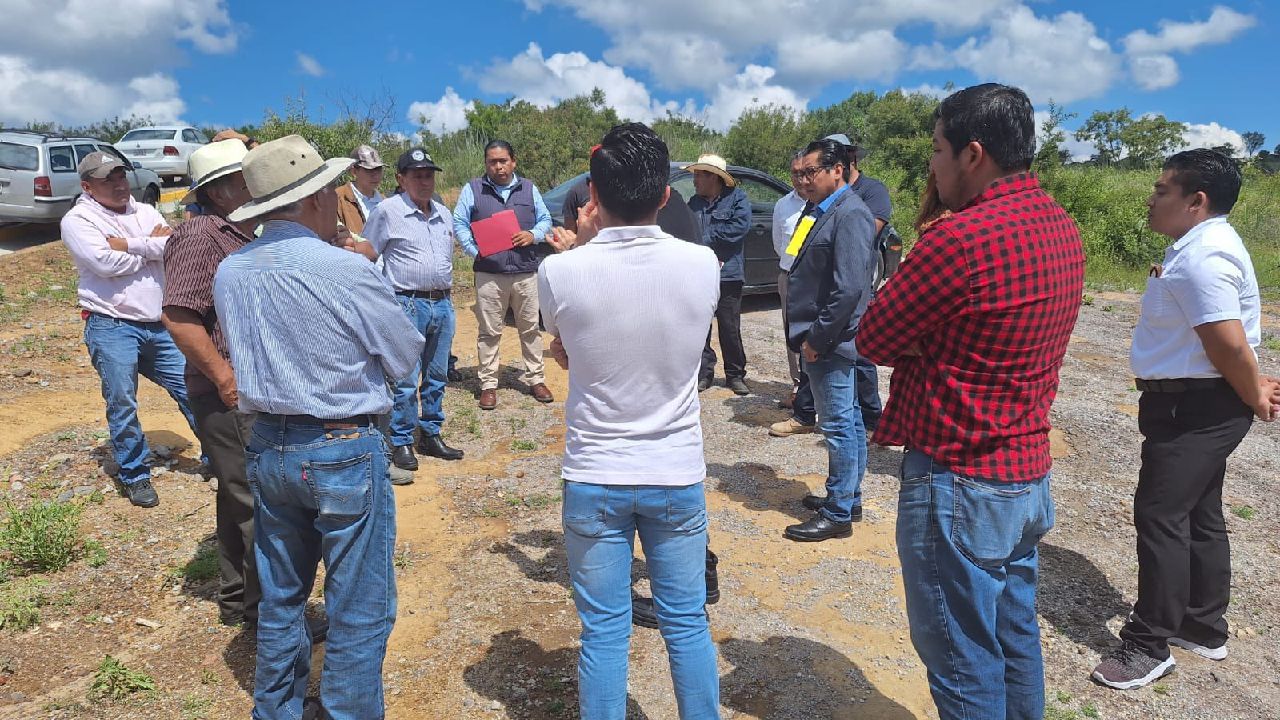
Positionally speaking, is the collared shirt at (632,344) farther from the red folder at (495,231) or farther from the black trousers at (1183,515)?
the red folder at (495,231)

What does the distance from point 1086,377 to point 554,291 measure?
22.9 feet

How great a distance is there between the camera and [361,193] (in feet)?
20.2

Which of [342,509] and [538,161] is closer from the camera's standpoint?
[342,509]

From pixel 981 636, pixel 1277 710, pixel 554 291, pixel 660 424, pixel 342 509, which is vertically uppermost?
pixel 554 291

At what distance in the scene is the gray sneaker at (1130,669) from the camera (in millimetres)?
3029

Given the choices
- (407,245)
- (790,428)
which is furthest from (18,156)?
(790,428)

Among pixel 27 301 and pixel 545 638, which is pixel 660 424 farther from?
pixel 27 301

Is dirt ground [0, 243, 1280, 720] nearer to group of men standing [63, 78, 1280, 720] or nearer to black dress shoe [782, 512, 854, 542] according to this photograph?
black dress shoe [782, 512, 854, 542]

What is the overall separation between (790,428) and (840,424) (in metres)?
1.93

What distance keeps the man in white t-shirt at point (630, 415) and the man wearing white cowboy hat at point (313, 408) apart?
567 millimetres

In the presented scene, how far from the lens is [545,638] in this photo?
10.8ft

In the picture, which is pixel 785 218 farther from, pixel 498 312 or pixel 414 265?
pixel 414 265

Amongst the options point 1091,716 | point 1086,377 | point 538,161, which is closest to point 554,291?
point 1091,716

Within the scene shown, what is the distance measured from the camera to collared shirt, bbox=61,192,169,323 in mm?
4160
